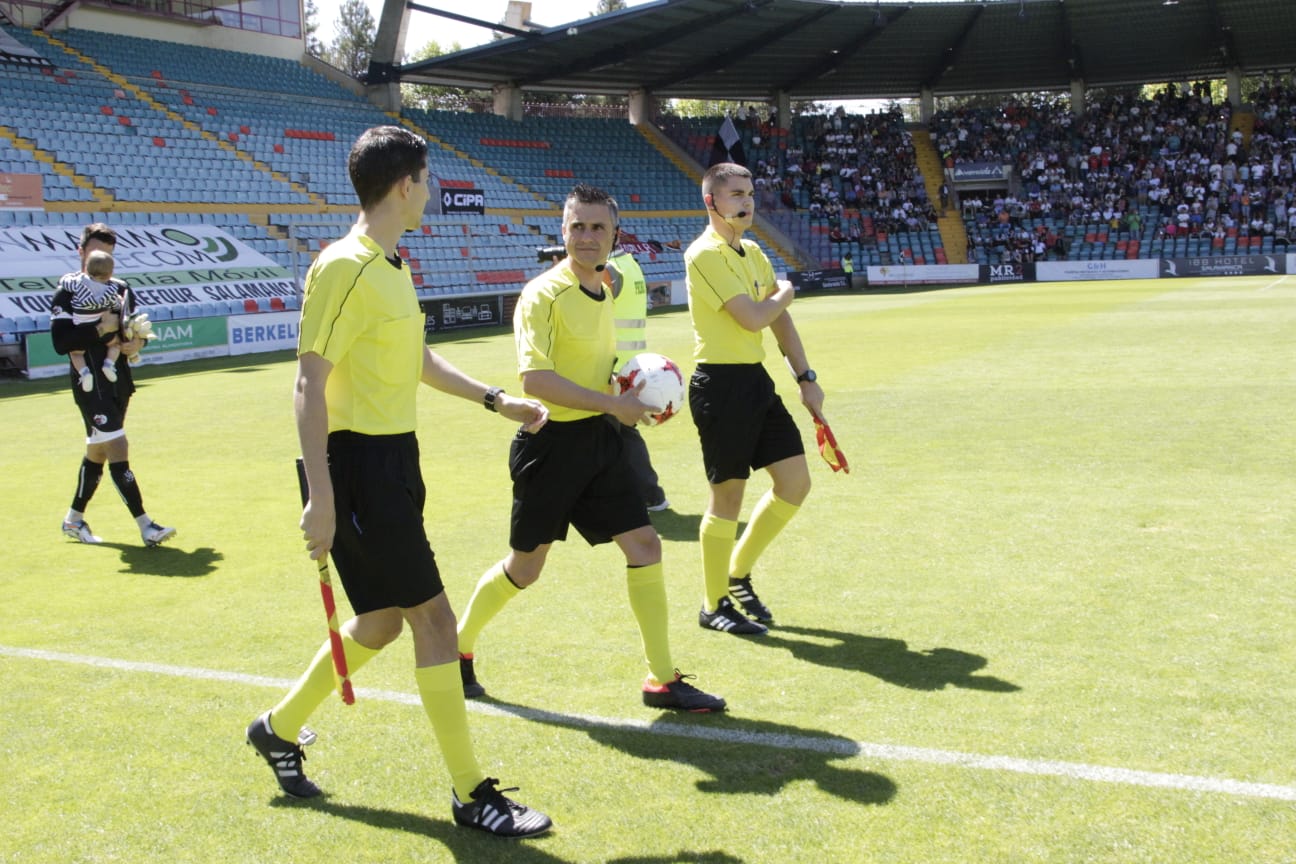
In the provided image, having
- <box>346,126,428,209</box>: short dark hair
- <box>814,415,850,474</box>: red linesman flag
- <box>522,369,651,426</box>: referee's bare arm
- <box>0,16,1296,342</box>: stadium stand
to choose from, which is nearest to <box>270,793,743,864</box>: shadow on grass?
<box>522,369,651,426</box>: referee's bare arm

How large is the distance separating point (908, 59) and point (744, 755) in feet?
164

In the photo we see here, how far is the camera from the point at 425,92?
75438 mm

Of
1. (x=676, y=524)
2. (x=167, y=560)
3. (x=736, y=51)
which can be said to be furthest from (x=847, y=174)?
(x=167, y=560)

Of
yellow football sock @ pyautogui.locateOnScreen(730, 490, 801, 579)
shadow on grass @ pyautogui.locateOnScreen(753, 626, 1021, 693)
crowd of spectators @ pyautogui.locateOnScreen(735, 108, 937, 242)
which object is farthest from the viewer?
crowd of spectators @ pyautogui.locateOnScreen(735, 108, 937, 242)

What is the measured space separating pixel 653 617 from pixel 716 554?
1.06m

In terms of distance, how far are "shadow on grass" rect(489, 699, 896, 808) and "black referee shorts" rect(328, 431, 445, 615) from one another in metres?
1.05

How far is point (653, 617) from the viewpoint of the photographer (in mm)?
4512

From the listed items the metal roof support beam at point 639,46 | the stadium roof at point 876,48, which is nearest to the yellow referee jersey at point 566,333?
the stadium roof at point 876,48

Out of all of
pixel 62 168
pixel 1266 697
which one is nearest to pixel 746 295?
pixel 1266 697

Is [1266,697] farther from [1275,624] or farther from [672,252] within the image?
[672,252]

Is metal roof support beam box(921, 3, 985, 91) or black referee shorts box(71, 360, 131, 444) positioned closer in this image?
black referee shorts box(71, 360, 131, 444)

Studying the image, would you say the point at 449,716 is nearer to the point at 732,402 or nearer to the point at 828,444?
the point at 732,402

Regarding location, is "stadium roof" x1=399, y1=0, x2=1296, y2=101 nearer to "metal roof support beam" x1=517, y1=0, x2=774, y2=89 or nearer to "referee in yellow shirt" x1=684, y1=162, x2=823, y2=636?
"metal roof support beam" x1=517, y1=0, x2=774, y2=89

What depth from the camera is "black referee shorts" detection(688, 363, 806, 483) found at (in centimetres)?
548
